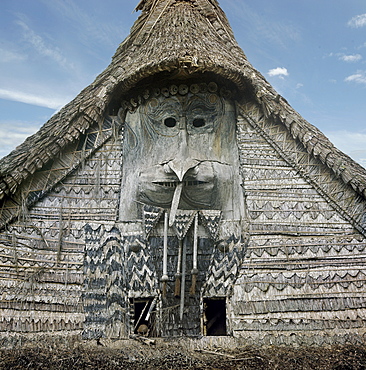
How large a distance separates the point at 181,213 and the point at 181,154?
88cm

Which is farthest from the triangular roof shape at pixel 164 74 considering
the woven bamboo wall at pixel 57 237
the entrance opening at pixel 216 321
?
the entrance opening at pixel 216 321

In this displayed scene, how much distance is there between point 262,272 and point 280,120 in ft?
7.59

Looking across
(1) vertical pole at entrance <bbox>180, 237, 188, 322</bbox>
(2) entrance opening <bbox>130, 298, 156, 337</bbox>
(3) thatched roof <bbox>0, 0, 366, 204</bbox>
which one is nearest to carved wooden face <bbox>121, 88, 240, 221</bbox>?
(3) thatched roof <bbox>0, 0, 366, 204</bbox>

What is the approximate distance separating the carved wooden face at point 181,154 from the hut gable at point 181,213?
0.07 ft

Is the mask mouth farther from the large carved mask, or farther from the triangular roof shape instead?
the triangular roof shape

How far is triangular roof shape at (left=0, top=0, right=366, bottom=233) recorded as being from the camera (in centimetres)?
611

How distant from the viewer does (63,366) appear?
4.95 meters

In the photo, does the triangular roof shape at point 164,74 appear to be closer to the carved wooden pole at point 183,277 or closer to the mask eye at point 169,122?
the mask eye at point 169,122

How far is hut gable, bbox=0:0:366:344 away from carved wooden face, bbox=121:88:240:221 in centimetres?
2

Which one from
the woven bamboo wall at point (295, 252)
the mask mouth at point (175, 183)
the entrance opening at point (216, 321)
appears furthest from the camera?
the entrance opening at point (216, 321)

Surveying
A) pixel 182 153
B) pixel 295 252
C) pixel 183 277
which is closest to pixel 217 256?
pixel 183 277

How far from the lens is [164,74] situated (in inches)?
259

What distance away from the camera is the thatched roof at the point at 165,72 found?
614cm

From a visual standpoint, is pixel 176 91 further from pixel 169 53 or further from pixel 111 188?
pixel 111 188
